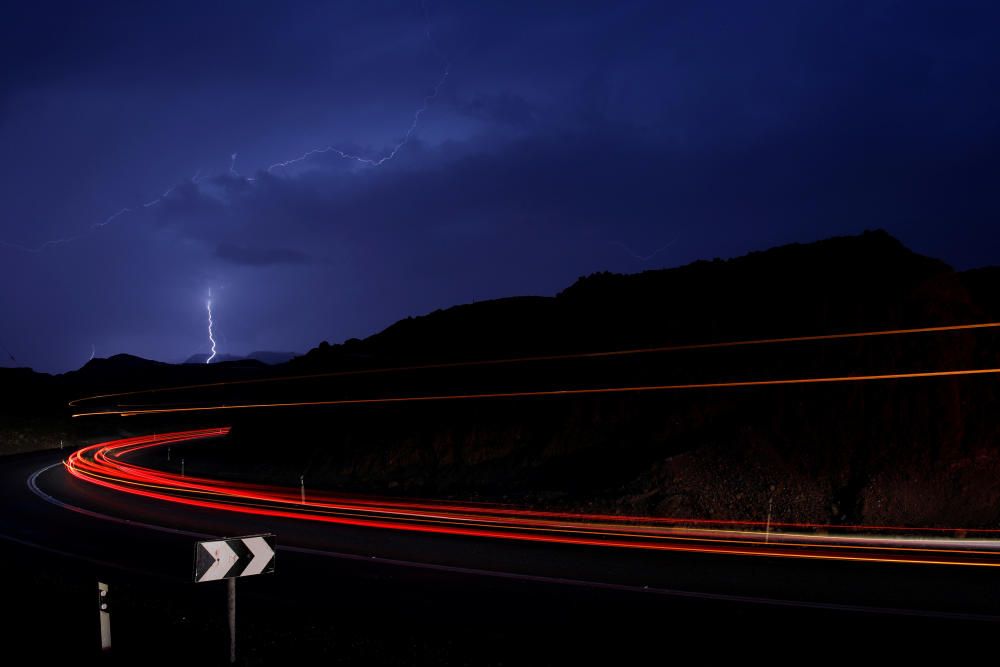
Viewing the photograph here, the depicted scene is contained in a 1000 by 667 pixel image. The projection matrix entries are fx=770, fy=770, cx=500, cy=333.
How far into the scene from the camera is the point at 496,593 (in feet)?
33.9

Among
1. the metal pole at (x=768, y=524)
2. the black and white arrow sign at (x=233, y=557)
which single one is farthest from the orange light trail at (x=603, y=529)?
the black and white arrow sign at (x=233, y=557)

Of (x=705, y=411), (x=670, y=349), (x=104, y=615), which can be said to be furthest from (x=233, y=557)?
(x=705, y=411)

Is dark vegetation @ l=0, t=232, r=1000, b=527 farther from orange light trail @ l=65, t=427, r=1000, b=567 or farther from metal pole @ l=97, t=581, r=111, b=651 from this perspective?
metal pole @ l=97, t=581, r=111, b=651

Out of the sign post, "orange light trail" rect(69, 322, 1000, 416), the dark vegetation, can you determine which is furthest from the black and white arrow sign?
"orange light trail" rect(69, 322, 1000, 416)

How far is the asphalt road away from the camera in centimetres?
800

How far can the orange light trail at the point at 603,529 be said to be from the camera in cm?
1277

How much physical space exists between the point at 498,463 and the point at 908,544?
13255 mm

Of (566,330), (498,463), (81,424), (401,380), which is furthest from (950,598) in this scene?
(81,424)

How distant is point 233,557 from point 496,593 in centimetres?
423

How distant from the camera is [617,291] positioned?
29.8 meters

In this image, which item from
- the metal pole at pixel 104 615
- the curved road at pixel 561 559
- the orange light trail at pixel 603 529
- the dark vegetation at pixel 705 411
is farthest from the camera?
the dark vegetation at pixel 705 411

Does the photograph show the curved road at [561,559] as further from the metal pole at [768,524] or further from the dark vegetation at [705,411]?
the dark vegetation at [705,411]

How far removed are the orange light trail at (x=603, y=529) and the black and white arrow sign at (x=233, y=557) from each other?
7571 millimetres

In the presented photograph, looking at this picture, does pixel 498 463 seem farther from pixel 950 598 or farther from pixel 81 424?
pixel 81 424
